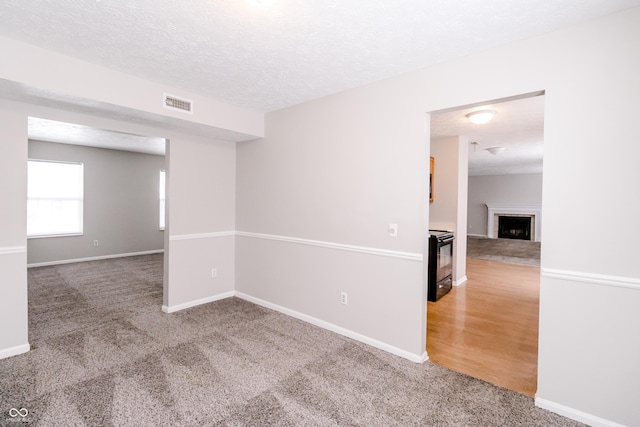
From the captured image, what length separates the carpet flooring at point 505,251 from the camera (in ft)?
23.7

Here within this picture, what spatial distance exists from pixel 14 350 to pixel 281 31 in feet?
11.3

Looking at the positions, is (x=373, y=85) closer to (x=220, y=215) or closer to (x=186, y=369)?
(x=220, y=215)

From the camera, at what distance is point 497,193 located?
35.8ft

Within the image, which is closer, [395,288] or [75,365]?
[75,365]

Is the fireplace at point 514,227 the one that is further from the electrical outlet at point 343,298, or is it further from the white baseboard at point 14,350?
the white baseboard at point 14,350

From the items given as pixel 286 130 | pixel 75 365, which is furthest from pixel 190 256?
pixel 286 130

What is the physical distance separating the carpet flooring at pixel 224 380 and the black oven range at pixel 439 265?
176 centimetres

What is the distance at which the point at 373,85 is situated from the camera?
114 inches

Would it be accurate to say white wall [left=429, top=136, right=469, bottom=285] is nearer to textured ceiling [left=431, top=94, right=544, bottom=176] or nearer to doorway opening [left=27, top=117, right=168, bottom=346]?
textured ceiling [left=431, top=94, right=544, bottom=176]

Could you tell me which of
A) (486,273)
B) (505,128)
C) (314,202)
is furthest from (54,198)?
(486,273)

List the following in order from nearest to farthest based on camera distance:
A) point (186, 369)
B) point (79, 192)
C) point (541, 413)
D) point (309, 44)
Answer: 1. point (541, 413)
2. point (309, 44)
3. point (186, 369)
4. point (79, 192)

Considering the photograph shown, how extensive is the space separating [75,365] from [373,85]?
3533mm

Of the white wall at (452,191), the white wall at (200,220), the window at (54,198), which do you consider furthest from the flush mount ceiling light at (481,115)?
the window at (54,198)

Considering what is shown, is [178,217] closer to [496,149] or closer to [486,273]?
[486,273]
